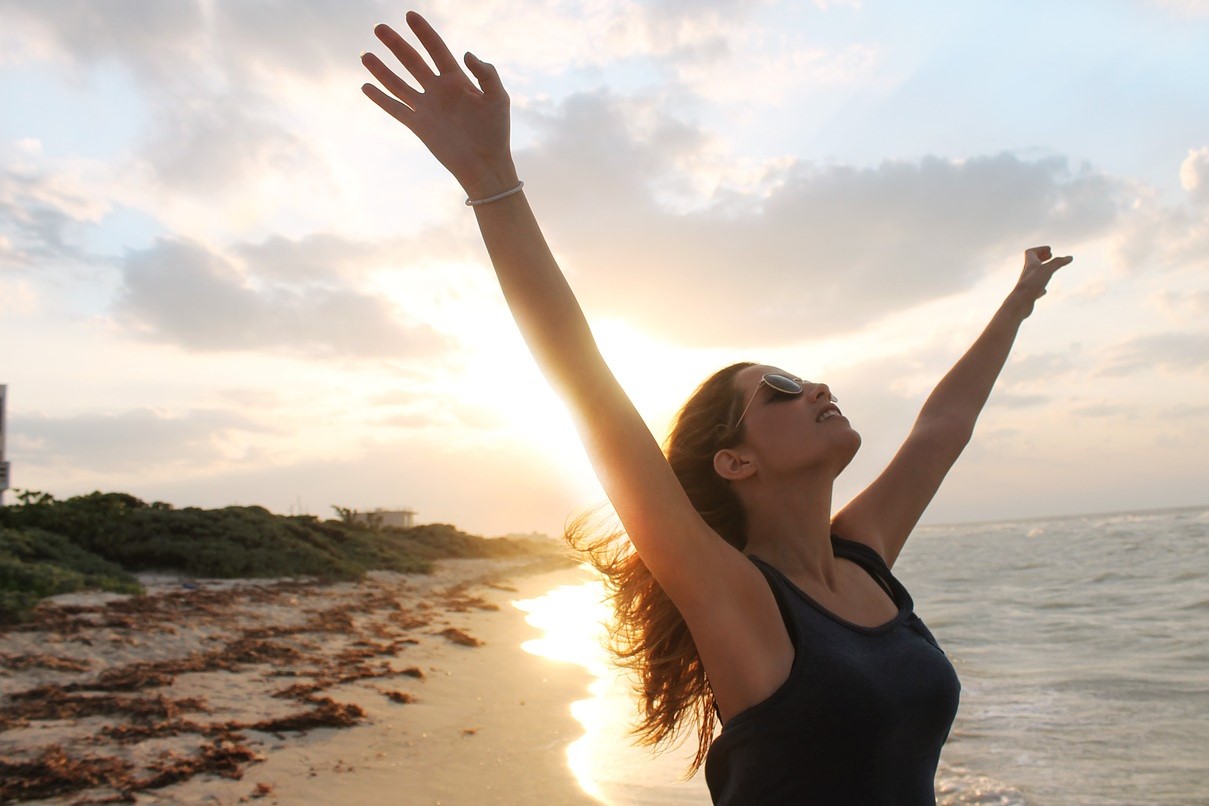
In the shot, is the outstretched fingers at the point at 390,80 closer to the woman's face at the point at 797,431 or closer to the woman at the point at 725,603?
the woman at the point at 725,603

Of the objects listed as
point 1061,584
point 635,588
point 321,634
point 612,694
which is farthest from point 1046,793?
point 1061,584

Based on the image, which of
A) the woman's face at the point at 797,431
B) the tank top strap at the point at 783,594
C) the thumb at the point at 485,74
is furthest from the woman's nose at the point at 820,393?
the thumb at the point at 485,74

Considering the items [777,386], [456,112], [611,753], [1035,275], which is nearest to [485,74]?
[456,112]

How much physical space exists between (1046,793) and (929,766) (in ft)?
17.2

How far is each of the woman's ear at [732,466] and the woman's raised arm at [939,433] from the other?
569 mm

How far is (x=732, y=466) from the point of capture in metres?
2.60

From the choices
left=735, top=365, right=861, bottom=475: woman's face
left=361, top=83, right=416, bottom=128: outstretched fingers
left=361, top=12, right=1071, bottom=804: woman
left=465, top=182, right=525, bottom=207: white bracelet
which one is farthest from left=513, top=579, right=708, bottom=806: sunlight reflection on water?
left=361, top=83, right=416, bottom=128: outstretched fingers

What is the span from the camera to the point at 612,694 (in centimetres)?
902

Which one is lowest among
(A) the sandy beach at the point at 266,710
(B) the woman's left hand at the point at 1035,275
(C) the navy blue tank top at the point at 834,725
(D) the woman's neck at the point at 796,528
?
(A) the sandy beach at the point at 266,710

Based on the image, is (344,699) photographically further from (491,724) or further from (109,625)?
(109,625)

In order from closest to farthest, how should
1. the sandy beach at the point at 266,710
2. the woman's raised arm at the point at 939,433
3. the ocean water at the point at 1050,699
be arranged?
the woman's raised arm at the point at 939,433, the sandy beach at the point at 266,710, the ocean water at the point at 1050,699

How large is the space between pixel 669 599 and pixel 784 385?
0.73m

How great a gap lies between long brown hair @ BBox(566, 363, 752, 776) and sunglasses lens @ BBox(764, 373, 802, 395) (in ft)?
0.40

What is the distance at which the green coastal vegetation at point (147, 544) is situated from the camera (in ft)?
45.7
